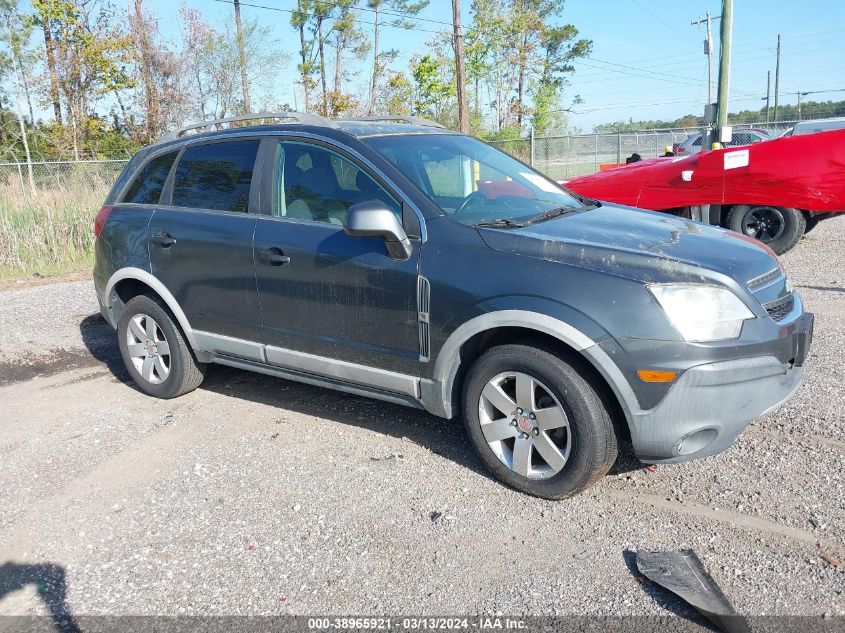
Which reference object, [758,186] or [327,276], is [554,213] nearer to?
[327,276]

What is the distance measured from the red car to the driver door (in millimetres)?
6574

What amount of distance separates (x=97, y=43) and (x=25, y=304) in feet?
69.9

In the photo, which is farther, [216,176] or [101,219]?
[101,219]

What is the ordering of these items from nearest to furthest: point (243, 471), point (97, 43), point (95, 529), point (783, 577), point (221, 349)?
point (783, 577) → point (95, 529) → point (243, 471) → point (221, 349) → point (97, 43)

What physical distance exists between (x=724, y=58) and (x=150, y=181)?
1262 centimetres

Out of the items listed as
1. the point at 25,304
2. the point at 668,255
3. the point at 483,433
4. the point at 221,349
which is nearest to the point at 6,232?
the point at 25,304

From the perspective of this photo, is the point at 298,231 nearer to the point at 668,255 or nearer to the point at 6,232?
the point at 668,255

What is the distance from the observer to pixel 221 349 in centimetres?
466

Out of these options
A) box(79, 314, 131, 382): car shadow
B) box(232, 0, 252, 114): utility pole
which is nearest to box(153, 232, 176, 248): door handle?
box(79, 314, 131, 382): car shadow

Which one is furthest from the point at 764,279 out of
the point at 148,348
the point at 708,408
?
A: the point at 148,348

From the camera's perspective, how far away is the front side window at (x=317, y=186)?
394cm

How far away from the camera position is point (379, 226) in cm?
353

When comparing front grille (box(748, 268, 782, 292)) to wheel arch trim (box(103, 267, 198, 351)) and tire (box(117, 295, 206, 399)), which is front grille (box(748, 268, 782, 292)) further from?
tire (box(117, 295, 206, 399))

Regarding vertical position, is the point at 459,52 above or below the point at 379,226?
above
